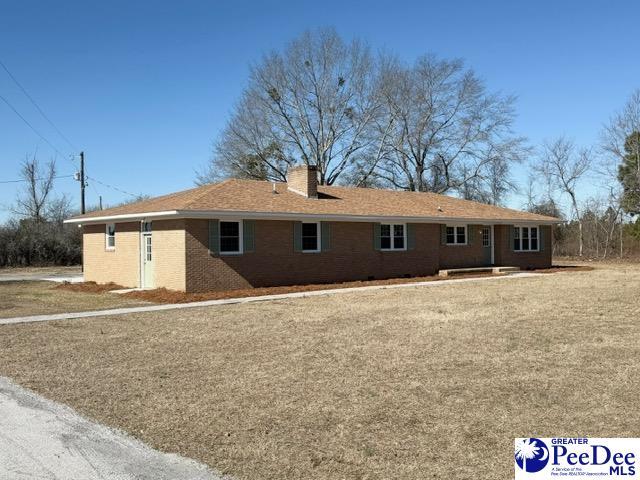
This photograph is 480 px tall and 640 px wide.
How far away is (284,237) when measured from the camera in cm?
2109

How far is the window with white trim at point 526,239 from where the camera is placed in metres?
30.4

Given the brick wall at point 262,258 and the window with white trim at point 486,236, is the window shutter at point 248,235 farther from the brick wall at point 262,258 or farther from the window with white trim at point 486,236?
the window with white trim at point 486,236

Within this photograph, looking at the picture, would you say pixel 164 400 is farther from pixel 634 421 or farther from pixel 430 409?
pixel 634 421

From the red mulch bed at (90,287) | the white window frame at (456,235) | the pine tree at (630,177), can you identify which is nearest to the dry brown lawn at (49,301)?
the red mulch bed at (90,287)

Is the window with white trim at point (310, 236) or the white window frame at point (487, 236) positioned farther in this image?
the white window frame at point (487, 236)

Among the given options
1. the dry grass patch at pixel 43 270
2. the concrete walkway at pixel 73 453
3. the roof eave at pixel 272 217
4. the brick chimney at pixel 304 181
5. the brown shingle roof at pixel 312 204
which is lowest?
the concrete walkway at pixel 73 453

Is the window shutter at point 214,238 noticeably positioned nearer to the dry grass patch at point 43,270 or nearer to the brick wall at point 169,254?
the brick wall at point 169,254

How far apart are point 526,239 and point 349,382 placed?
25762 millimetres

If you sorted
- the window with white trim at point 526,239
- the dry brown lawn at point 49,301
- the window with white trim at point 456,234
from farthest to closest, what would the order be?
the window with white trim at point 526,239
the window with white trim at point 456,234
the dry brown lawn at point 49,301

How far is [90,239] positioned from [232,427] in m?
20.9

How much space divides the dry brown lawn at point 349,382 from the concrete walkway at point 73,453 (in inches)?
8.0

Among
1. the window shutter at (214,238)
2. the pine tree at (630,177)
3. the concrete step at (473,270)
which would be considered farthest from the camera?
the pine tree at (630,177)

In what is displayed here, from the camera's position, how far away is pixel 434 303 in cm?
1538

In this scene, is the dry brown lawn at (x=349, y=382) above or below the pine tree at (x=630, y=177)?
below
